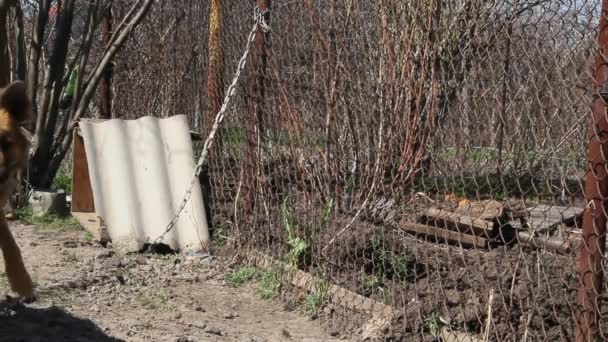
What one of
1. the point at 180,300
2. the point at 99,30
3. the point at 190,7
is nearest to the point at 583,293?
the point at 180,300

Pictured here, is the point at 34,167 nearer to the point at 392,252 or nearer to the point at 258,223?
the point at 258,223

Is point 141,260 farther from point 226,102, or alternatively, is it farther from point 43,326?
point 43,326

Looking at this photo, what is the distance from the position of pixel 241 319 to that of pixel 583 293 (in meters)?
2.39

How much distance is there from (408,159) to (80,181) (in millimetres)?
4081

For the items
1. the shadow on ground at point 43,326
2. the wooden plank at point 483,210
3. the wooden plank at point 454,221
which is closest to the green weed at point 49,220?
the shadow on ground at point 43,326

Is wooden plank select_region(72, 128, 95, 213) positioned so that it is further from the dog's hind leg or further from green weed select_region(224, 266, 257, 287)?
the dog's hind leg

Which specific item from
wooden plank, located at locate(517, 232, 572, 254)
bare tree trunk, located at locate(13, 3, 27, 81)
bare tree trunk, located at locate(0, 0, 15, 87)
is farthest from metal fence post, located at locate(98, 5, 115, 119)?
wooden plank, located at locate(517, 232, 572, 254)

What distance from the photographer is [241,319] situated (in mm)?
5277

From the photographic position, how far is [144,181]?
6988 millimetres

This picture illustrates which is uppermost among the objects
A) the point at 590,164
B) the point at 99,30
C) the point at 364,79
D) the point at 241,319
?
the point at 99,30

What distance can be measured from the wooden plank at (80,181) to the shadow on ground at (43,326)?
3180mm

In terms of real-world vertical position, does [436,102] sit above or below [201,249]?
above

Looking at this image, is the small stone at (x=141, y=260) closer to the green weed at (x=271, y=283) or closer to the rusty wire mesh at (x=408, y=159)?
the rusty wire mesh at (x=408, y=159)

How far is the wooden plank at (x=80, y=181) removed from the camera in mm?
7992
